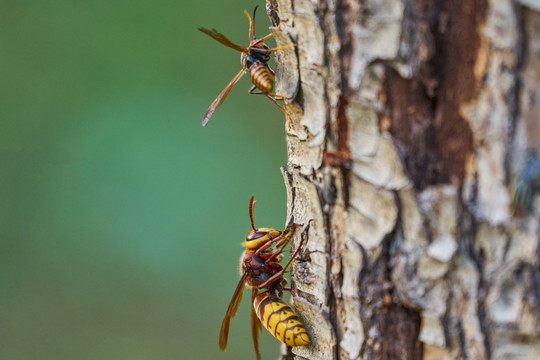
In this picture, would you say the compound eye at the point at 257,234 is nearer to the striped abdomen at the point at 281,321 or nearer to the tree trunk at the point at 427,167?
the striped abdomen at the point at 281,321

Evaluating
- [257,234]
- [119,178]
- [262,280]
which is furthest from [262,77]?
[119,178]

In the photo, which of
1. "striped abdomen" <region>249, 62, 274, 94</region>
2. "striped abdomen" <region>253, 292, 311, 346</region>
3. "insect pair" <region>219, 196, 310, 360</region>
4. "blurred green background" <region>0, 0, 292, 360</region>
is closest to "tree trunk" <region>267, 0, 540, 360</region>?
"striped abdomen" <region>253, 292, 311, 346</region>

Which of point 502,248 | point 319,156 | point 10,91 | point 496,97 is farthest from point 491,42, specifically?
point 10,91

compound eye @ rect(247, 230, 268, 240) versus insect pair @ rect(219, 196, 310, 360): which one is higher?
compound eye @ rect(247, 230, 268, 240)

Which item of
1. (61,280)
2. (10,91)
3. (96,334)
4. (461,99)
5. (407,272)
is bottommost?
(96,334)

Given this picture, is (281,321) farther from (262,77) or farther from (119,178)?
(119,178)

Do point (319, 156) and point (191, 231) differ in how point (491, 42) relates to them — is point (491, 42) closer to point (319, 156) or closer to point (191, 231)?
point (319, 156)

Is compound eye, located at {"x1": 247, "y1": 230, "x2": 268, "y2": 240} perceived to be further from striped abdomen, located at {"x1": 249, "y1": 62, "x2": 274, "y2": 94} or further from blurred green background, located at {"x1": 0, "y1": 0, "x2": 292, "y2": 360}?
blurred green background, located at {"x1": 0, "y1": 0, "x2": 292, "y2": 360}
